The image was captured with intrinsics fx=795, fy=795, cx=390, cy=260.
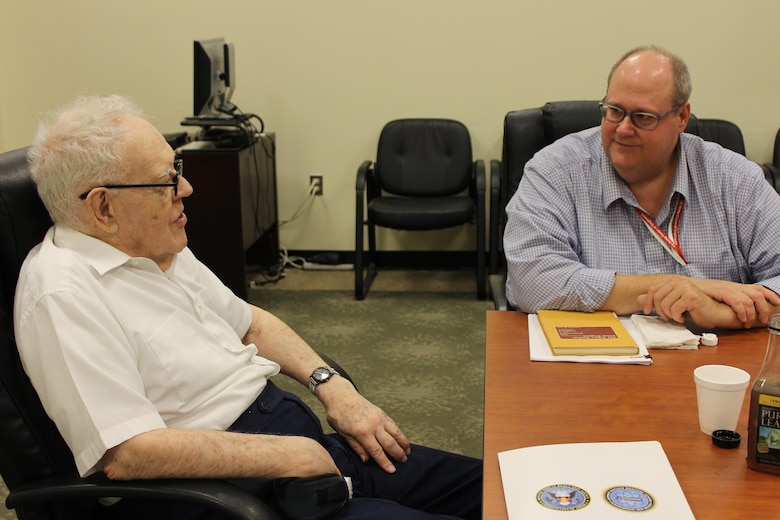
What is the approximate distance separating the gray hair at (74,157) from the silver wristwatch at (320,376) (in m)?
0.58

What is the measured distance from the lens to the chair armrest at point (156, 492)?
1184mm

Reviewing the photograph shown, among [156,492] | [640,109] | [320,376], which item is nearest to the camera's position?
[156,492]

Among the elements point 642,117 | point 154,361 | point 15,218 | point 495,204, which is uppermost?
point 642,117

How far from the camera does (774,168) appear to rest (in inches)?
159

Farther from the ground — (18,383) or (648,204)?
(648,204)

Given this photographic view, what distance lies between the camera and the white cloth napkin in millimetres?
1618

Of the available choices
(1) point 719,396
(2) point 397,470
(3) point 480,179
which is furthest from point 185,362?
(3) point 480,179

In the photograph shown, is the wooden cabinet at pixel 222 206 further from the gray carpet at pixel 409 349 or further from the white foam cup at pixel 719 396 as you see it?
the white foam cup at pixel 719 396

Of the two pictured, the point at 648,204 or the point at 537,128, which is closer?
the point at 648,204

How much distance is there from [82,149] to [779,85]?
387 centimetres

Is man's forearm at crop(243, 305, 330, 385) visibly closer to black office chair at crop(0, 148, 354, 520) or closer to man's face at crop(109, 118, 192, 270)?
man's face at crop(109, 118, 192, 270)

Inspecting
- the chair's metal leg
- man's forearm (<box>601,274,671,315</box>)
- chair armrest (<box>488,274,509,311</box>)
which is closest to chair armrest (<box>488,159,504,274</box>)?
the chair's metal leg

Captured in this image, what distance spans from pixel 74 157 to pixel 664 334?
1.20 meters

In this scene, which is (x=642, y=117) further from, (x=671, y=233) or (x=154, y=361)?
(x=154, y=361)
